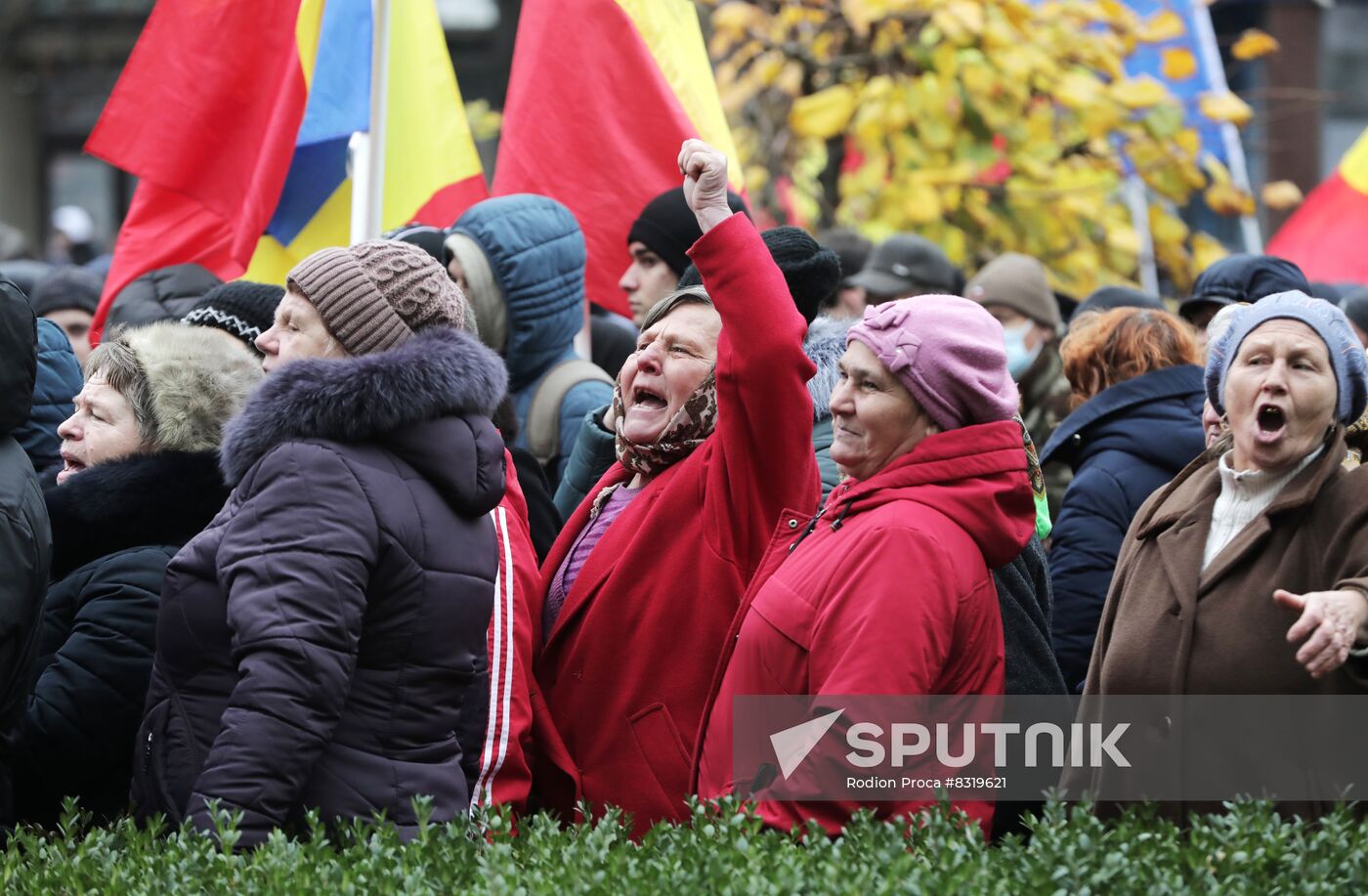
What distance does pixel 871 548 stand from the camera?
3.54m

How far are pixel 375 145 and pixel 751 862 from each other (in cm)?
374

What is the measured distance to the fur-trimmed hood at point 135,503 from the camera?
423 centimetres

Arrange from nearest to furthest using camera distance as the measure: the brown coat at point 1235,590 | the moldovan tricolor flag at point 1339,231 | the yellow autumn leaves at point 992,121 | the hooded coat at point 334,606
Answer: the hooded coat at point 334,606, the brown coat at point 1235,590, the moldovan tricolor flag at point 1339,231, the yellow autumn leaves at point 992,121

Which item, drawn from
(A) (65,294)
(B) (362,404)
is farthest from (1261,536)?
(A) (65,294)

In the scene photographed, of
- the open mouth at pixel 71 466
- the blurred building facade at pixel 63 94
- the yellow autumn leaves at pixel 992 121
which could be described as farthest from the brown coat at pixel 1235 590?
the blurred building facade at pixel 63 94

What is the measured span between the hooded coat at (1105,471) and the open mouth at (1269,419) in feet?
4.53

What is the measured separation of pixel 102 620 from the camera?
411cm

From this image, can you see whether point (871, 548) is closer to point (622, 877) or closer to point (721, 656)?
point (721, 656)

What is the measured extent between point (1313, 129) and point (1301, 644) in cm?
1501

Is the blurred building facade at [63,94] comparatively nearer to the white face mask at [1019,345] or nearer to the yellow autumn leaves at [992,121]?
the yellow autumn leaves at [992,121]

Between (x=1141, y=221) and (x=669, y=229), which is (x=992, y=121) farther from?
(x=669, y=229)

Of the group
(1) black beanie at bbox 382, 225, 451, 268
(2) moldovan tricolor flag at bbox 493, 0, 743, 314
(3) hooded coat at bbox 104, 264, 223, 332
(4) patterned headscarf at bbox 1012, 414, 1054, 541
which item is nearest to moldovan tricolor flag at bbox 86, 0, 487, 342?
(3) hooded coat at bbox 104, 264, 223, 332

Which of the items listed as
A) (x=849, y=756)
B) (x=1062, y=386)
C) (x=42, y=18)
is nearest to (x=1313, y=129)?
(x=1062, y=386)

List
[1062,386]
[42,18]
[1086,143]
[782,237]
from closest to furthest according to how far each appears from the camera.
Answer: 1. [782,237]
2. [1062,386]
3. [1086,143]
4. [42,18]
